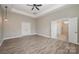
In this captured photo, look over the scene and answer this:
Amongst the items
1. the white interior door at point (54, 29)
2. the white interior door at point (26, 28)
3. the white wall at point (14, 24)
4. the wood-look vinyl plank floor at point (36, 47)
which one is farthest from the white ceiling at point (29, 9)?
the wood-look vinyl plank floor at point (36, 47)

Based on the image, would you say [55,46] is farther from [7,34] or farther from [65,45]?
[7,34]

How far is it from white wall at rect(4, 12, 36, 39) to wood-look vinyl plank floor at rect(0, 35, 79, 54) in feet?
0.52

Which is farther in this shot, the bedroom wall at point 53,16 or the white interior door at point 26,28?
the white interior door at point 26,28

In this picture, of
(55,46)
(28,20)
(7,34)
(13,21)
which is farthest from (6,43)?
(55,46)

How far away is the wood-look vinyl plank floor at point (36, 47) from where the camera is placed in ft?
8.26

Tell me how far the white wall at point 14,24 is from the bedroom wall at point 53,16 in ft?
0.70

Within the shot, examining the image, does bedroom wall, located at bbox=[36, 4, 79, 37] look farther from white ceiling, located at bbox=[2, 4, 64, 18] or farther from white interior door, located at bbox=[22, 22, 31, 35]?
white interior door, located at bbox=[22, 22, 31, 35]

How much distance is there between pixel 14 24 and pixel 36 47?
814mm

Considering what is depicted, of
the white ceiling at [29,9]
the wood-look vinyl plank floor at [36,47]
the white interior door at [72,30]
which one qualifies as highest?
the white ceiling at [29,9]

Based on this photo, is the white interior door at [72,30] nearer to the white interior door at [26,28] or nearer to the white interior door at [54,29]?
the white interior door at [54,29]

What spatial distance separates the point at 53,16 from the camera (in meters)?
2.69

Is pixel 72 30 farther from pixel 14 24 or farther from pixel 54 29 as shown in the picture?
pixel 14 24

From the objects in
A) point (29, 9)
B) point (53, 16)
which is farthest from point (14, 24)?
point (53, 16)

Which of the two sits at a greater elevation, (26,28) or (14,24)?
(14,24)
